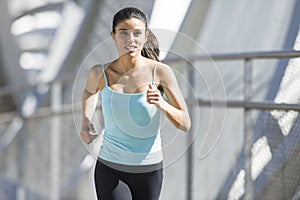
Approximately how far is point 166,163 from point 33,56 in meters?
9.07

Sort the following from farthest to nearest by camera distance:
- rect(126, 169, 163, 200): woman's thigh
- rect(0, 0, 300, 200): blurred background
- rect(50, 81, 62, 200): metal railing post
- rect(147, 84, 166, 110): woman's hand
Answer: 1. rect(50, 81, 62, 200): metal railing post
2. rect(0, 0, 300, 200): blurred background
3. rect(126, 169, 163, 200): woman's thigh
4. rect(147, 84, 166, 110): woman's hand

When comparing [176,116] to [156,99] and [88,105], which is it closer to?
[156,99]

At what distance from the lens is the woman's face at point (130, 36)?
329 centimetres

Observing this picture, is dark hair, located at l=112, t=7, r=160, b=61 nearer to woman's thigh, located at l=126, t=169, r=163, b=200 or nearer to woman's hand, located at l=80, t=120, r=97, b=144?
woman's hand, located at l=80, t=120, r=97, b=144

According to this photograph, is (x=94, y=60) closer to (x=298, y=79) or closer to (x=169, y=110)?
(x=298, y=79)

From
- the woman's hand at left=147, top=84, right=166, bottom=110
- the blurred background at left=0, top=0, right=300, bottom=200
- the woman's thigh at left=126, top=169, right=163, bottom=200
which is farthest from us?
the blurred background at left=0, top=0, right=300, bottom=200

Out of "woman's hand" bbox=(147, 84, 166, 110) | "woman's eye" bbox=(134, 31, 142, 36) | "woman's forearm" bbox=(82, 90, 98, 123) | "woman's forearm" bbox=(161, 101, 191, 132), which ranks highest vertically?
"woman's eye" bbox=(134, 31, 142, 36)

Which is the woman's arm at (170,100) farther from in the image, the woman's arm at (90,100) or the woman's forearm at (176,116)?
the woman's arm at (90,100)

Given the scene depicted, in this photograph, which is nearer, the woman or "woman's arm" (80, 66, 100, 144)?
the woman

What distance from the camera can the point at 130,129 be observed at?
3.35 m

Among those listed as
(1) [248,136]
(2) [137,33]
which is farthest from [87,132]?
(1) [248,136]

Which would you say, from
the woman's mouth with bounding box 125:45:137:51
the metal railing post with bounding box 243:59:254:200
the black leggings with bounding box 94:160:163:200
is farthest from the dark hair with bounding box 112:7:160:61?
the metal railing post with bounding box 243:59:254:200

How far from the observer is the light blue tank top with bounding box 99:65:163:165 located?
10.7ft

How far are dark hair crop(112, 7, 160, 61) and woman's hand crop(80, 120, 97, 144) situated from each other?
1.27 feet
